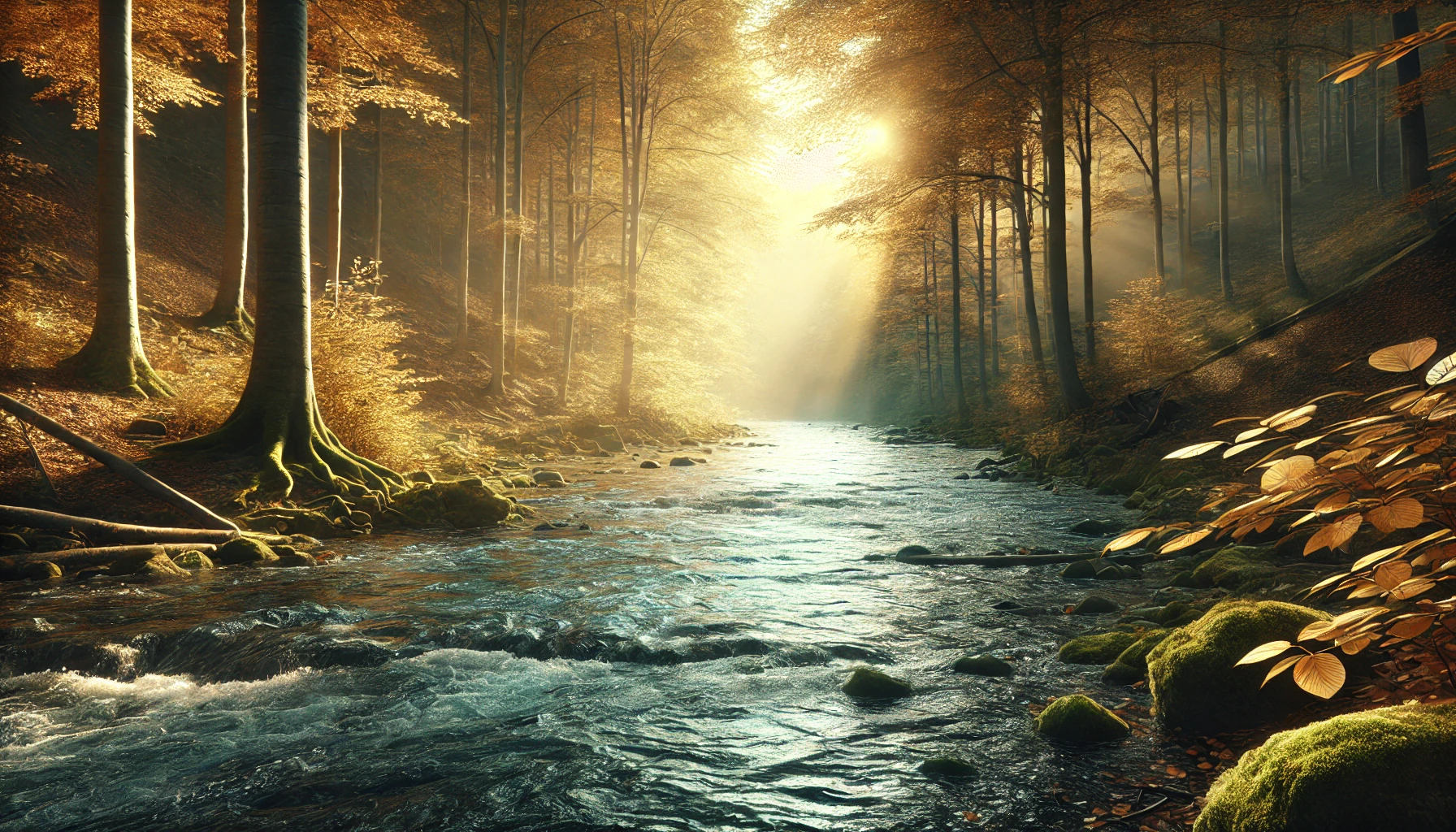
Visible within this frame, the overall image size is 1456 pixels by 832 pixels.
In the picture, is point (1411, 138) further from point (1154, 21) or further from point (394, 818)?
point (394, 818)

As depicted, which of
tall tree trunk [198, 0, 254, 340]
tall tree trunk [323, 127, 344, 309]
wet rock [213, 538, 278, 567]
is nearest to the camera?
wet rock [213, 538, 278, 567]

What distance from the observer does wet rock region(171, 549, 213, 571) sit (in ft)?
21.1

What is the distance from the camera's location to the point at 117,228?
369 inches

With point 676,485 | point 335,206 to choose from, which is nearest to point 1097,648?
point 676,485

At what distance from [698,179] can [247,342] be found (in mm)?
13947

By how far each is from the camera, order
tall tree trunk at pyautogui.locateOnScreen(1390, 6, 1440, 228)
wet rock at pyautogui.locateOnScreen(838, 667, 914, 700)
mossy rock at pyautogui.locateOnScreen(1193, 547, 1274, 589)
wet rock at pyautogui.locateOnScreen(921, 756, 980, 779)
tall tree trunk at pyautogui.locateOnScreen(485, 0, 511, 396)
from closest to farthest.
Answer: wet rock at pyautogui.locateOnScreen(921, 756, 980, 779) → wet rock at pyautogui.locateOnScreen(838, 667, 914, 700) → mossy rock at pyautogui.locateOnScreen(1193, 547, 1274, 589) → tall tree trunk at pyautogui.locateOnScreen(1390, 6, 1440, 228) → tall tree trunk at pyautogui.locateOnScreen(485, 0, 511, 396)

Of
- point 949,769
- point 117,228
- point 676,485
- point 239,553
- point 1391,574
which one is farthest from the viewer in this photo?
point 676,485

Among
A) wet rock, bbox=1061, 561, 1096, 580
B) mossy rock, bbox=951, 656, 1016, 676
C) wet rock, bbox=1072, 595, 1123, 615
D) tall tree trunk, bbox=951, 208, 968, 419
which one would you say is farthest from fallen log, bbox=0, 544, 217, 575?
tall tree trunk, bbox=951, 208, 968, 419

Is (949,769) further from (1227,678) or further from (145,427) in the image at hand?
(145,427)

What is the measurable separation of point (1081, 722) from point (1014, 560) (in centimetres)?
356

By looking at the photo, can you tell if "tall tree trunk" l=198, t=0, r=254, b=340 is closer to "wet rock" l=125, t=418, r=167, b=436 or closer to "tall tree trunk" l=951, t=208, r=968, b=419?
"wet rock" l=125, t=418, r=167, b=436

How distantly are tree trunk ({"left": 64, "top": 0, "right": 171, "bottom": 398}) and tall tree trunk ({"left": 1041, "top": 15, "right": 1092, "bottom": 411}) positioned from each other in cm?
1268

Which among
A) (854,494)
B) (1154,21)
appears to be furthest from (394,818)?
(1154,21)

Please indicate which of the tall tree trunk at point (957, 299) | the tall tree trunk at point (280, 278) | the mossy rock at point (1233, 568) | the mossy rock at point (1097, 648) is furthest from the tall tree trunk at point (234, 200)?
the tall tree trunk at point (957, 299)
